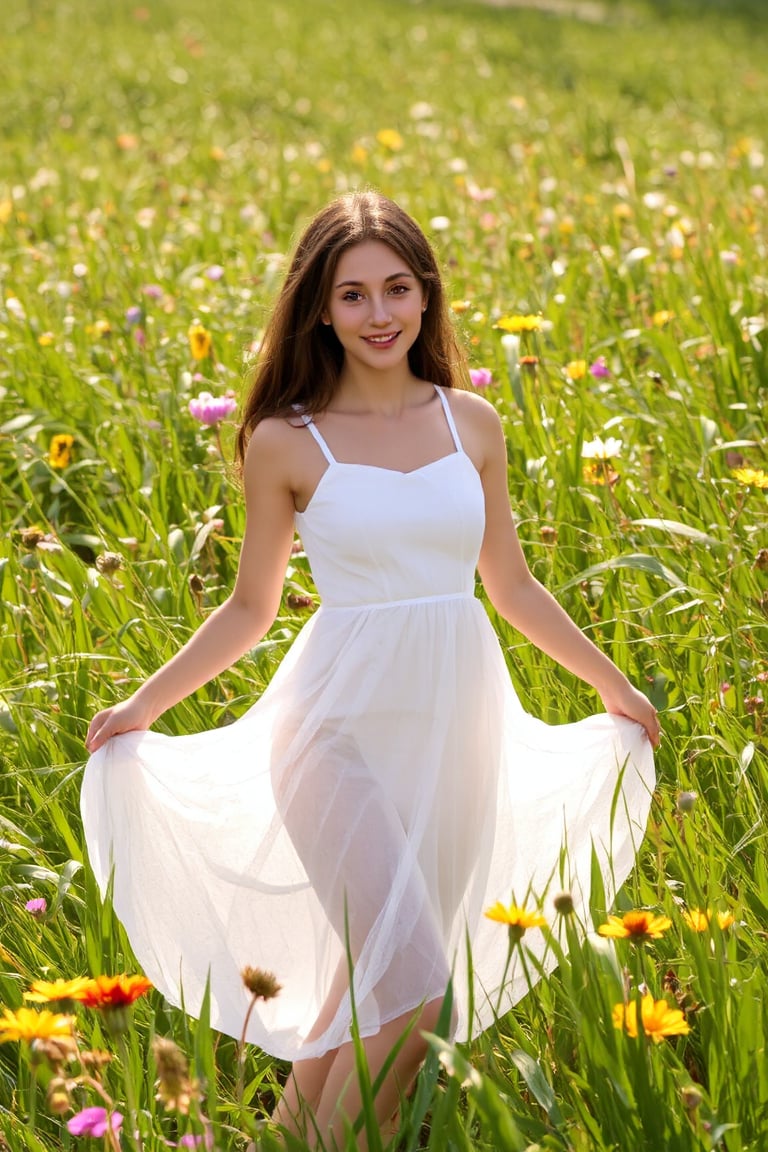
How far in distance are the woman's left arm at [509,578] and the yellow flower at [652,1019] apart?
2.33ft

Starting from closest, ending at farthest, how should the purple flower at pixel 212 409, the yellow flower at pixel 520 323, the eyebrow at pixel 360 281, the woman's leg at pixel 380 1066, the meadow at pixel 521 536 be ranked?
1. the meadow at pixel 521 536
2. the woman's leg at pixel 380 1066
3. the eyebrow at pixel 360 281
4. the purple flower at pixel 212 409
5. the yellow flower at pixel 520 323

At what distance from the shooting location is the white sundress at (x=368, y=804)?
186 cm

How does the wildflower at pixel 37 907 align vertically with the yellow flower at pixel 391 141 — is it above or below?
below

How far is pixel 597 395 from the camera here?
3.50m

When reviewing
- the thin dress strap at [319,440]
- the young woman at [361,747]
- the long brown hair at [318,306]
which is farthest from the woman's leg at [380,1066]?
the long brown hair at [318,306]

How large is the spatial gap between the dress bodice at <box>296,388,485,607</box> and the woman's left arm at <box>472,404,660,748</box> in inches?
4.4

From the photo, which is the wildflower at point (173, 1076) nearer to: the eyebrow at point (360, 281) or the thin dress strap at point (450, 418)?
the thin dress strap at point (450, 418)

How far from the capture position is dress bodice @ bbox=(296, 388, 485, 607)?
2.07 m

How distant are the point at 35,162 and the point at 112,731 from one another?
258 inches

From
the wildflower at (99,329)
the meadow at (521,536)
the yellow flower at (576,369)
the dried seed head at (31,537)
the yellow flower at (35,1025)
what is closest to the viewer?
the yellow flower at (35,1025)

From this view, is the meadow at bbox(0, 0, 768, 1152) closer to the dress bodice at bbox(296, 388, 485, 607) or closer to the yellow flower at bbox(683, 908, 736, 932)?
the yellow flower at bbox(683, 908, 736, 932)

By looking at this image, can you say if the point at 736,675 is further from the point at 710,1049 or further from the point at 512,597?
the point at 710,1049

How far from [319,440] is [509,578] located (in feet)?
1.16

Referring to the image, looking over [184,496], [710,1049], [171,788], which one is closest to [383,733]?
[171,788]
